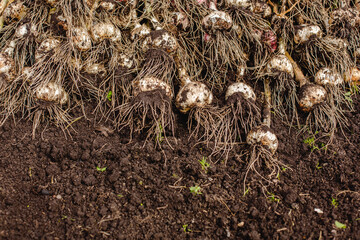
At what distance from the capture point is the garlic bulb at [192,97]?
219 centimetres

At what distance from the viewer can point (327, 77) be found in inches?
96.7

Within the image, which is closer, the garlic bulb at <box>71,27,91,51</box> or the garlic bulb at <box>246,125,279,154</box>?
the garlic bulb at <box>246,125,279,154</box>

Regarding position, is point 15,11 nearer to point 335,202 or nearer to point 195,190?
point 195,190

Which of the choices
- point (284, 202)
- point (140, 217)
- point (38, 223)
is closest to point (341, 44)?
point (284, 202)

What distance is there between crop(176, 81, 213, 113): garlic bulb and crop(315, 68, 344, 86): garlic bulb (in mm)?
854

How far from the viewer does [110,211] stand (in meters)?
1.75

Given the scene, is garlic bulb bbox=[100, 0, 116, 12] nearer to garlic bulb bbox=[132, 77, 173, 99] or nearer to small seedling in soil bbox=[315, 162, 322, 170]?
garlic bulb bbox=[132, 77, 173, 99]

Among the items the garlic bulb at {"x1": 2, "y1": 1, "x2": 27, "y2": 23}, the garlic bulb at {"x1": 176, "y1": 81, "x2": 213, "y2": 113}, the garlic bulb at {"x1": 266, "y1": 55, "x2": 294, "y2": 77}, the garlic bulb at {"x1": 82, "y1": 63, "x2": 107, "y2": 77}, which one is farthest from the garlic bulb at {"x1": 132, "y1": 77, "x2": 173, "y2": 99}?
the garlic bulb at {"x1": 2, "y1": 1, "x2": 27, "y2": 23}

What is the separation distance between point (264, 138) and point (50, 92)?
139cm

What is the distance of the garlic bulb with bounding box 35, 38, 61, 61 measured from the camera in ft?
7.49

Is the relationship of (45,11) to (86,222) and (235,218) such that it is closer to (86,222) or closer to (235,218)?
(86,222)

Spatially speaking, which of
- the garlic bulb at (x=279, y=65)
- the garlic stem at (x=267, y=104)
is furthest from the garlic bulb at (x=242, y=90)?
the garlic bulb at (x=279, y=65)

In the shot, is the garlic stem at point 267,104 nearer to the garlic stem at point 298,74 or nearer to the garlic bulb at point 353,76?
the garlic stem at point 298,74

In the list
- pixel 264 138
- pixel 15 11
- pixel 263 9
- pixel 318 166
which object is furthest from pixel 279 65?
pixel 15 11
